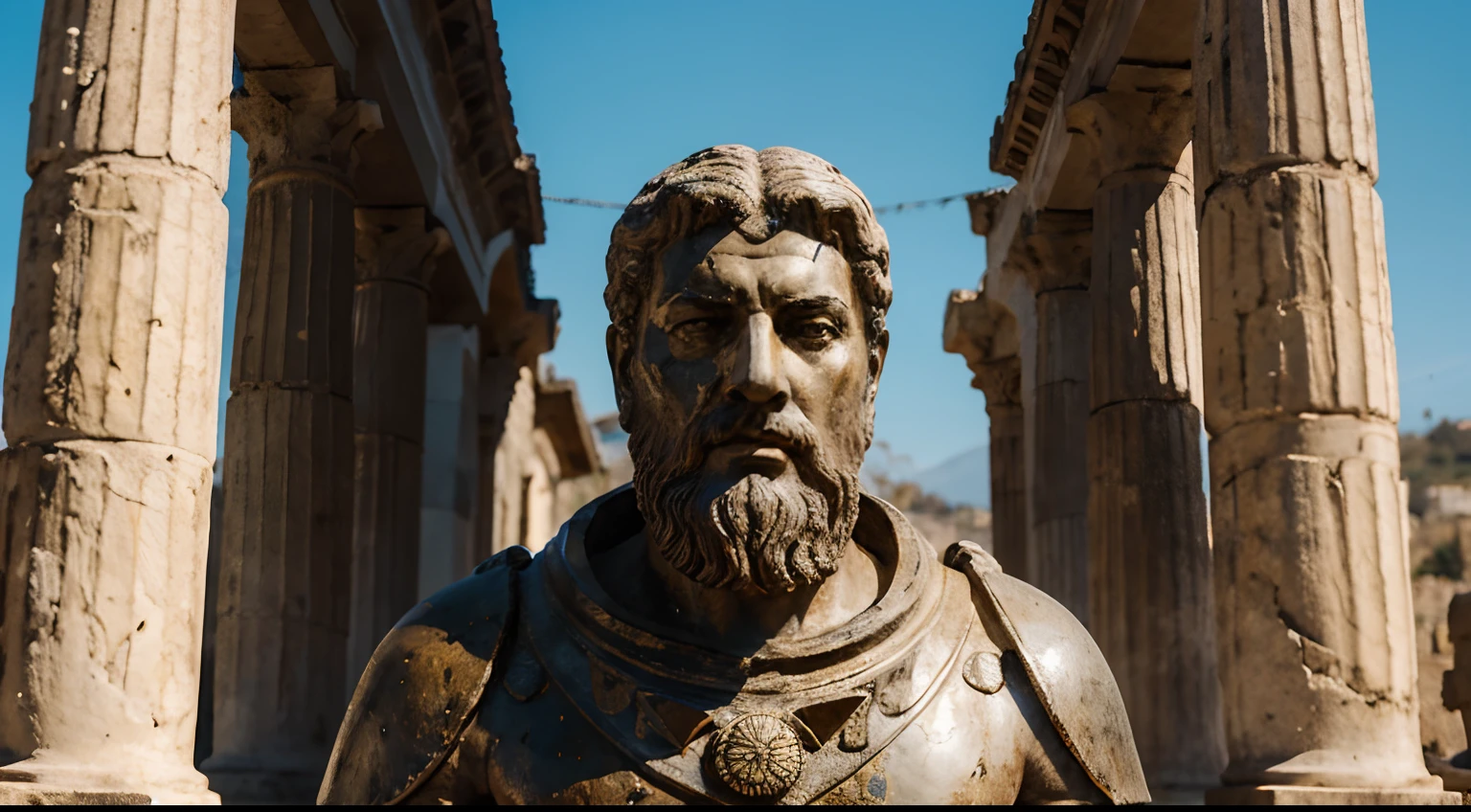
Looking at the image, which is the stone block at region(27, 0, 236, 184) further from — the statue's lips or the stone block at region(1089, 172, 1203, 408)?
the stone block at region(1089, 172, 1203, 408)

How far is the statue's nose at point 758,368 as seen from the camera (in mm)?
2898

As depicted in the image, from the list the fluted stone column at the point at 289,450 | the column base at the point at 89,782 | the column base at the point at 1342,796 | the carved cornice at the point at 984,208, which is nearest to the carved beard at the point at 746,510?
the column base at the point at 89,782

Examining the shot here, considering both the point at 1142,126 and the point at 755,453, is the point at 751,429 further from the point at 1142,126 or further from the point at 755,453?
the point at 1142,126

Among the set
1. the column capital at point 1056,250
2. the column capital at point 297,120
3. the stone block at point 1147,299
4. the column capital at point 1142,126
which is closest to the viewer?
the stone block at point 1147,299

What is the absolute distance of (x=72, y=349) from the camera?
7145 mm

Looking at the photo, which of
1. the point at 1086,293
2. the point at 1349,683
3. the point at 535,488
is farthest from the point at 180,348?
the point at 535,488

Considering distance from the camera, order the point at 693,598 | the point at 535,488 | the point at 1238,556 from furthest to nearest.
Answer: the point at 535,488 → the point at 1238,556 → the point at 693,598

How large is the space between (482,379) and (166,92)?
15.2 metres

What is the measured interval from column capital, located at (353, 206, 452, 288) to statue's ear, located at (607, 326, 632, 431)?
12.9 meters

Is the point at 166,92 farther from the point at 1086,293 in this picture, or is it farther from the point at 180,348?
the point at 1086,293

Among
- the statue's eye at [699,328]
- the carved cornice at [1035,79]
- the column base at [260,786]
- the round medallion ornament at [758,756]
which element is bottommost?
the column base at [260,786]

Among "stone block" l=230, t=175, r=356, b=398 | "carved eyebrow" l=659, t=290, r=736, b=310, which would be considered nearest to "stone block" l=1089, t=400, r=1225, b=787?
"stone block" l=230, t=175, r=356, b=398

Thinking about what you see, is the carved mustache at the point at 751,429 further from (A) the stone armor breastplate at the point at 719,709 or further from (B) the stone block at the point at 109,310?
(B) the stone block at the point at 109,310

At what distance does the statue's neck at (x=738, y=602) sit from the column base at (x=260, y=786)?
8.25 meters
